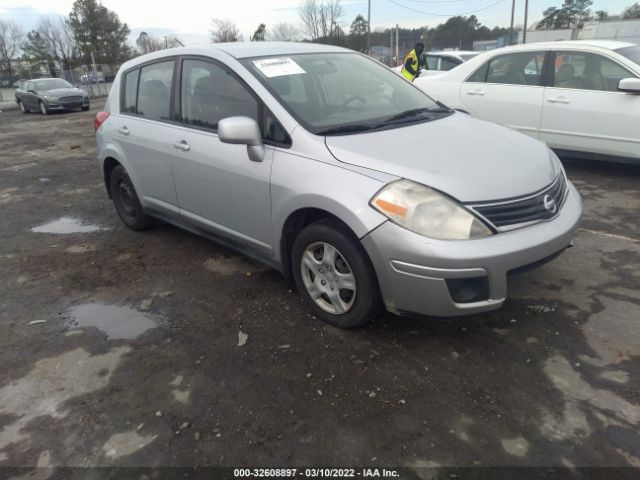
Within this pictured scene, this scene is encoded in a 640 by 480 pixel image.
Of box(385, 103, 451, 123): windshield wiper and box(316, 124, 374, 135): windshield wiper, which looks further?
box(385, 103, 451, 123): windshield wiper

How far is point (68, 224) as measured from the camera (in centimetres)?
548

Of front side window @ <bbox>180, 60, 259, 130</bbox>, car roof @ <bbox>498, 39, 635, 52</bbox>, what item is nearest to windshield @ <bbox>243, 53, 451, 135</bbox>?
front side window @ <bbox>180, 60, 259, 130</bbox>

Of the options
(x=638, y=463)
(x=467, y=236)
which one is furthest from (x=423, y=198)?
(x=638, y=463)

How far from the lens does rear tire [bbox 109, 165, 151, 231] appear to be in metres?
4.71

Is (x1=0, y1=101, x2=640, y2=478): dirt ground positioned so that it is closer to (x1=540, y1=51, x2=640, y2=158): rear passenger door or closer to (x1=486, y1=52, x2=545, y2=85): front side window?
(x1=540, y1=51, x2=640, y2=158): rear passenger door

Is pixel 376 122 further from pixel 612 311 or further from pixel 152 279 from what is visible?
pixel 152 279

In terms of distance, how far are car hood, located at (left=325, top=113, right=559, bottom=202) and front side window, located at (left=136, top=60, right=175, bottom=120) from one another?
1.82m

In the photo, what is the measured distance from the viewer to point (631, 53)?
18.5 ft

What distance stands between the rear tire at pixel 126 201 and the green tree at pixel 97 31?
189 ft

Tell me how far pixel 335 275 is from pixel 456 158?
981 mm

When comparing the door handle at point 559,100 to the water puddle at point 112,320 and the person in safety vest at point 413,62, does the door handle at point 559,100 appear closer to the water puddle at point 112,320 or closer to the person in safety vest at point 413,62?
the person in safety vest at point 413,62

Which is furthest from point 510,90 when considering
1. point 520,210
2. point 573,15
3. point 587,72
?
point 573,15

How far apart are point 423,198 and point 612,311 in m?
1.59

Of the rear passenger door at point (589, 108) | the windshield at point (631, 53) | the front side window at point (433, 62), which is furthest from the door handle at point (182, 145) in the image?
the front side window at point (433, 62)
